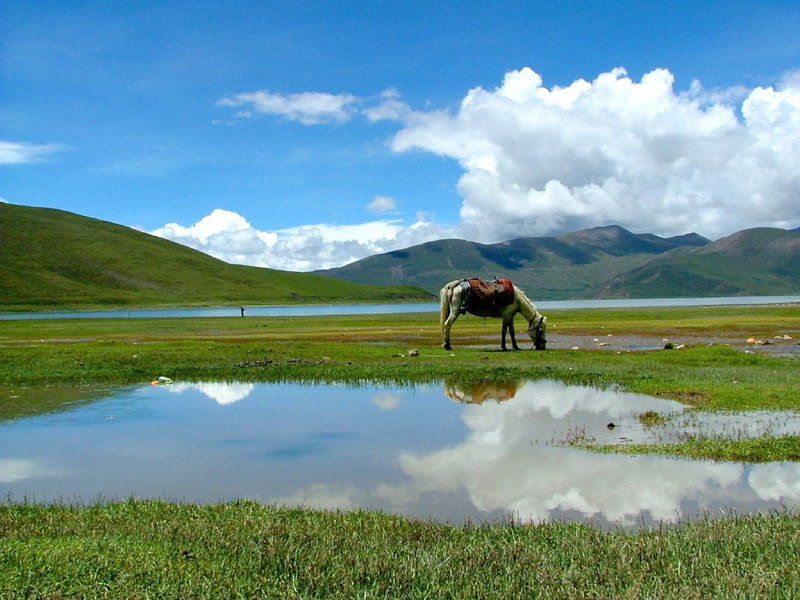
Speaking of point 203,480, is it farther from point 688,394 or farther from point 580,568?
point 688,394

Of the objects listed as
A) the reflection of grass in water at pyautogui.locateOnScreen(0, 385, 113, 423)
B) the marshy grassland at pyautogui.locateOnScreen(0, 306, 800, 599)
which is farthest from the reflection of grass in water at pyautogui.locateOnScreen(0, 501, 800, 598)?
the reflection of grass in water at pyautogui.locateOnScreen(0, 385, 113, 423)

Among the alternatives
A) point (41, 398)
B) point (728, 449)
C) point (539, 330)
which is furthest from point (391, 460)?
point (539, 330)

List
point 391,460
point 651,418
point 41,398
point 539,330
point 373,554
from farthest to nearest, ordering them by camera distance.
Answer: point 539,330 < point 41,398 < point 651,418 < point 391,460 < point 373,554

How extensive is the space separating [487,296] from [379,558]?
33.3 meters

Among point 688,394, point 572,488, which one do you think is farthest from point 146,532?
point 688,394

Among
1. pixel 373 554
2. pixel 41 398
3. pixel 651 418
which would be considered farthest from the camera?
pixel 41 398

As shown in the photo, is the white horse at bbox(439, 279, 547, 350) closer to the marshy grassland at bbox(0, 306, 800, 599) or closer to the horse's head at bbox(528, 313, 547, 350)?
the horse's head at bbox(528, 313, 547, 350)

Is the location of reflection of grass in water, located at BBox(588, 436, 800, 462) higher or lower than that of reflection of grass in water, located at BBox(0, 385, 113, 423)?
lower

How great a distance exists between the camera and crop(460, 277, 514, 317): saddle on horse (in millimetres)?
40500

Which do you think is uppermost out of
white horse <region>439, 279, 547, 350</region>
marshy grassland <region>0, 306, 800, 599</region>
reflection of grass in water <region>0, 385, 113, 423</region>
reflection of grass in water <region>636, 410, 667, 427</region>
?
white horse <region>439, 279, 547, 350</region>

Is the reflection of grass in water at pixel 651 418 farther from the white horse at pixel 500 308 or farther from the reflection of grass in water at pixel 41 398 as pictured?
the white horse at pixel 500 308

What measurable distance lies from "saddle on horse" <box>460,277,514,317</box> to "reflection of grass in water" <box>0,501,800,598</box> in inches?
1224

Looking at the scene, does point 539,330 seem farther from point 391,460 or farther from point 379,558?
point 379,558

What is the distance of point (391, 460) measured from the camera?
1462cm
